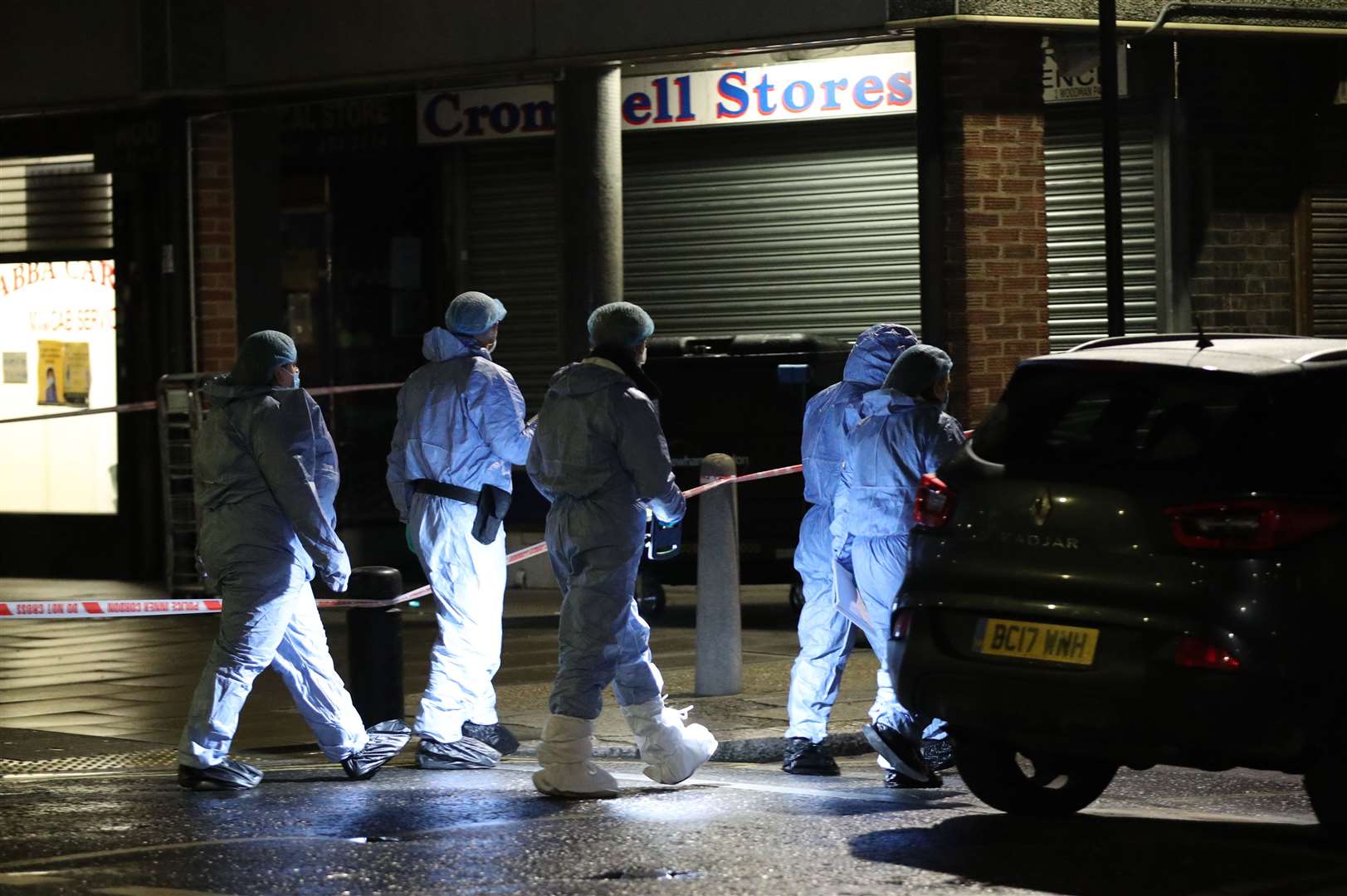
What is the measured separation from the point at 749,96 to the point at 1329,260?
4076mm

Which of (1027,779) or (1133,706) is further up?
(1133,706)

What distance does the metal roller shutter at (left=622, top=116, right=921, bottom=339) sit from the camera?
15.7 meters

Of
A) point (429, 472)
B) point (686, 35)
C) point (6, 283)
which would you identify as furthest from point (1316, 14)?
point (6, 283)

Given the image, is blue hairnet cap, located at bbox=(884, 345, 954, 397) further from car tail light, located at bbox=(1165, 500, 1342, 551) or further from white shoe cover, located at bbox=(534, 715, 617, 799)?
car tail light, located at bbox=(1165, 500, 1342, 551)

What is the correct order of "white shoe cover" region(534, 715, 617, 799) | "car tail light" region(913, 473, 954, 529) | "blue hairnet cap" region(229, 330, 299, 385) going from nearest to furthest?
"car tail light" region(913, 473, 954, 529) → "white shoe cover" region(534, 715, 617, 799) → "blue hairnet cap" region(229, 330, 299, 385)

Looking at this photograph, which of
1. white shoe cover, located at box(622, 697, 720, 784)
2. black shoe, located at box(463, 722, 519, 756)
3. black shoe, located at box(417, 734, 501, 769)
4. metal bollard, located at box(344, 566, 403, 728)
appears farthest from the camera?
metal bollard, located at box(344, 566, 403, 728)

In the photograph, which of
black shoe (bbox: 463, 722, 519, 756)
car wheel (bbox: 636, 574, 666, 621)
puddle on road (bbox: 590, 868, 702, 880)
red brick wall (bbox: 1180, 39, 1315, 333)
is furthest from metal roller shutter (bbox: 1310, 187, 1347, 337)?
puddle on road (bbox: 590, 868, 702, 880)

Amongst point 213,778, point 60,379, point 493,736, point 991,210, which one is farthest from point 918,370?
point 60,379

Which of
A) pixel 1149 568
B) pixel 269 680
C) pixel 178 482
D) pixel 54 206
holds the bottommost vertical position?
pixel 269 680

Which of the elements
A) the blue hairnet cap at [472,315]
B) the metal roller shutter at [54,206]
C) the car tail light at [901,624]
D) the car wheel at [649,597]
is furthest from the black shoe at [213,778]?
the metal roller shutter at [54,206]

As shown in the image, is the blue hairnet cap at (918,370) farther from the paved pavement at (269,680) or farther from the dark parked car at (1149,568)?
the paved pavement at (269,680)

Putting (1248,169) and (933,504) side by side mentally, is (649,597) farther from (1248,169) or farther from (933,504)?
(933,504)

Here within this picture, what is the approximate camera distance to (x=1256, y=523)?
22.3ft

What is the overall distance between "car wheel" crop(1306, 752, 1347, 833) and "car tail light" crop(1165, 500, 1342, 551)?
2.22ft
